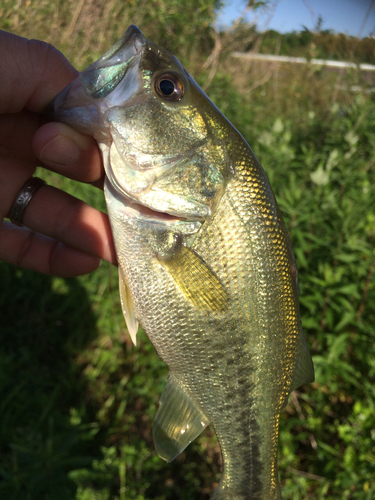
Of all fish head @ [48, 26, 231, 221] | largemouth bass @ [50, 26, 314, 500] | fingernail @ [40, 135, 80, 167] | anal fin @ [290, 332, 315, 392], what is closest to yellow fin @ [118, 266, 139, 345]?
largemouth bass @ [50, 26, 314, 500]

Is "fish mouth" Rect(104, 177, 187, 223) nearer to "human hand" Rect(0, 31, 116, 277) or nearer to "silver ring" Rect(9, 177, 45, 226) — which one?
"human hand" Rect(0, 31, 116, 277)

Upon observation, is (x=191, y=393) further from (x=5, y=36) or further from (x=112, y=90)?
(x=5, y=36)

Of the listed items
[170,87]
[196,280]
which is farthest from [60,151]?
[196,280]

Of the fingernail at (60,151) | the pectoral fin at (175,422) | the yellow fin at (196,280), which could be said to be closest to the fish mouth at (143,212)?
the yellow fin at (196,280)

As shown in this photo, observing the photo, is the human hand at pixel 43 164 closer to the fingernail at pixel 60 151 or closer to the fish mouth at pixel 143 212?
the fingernail at pixel 60 151

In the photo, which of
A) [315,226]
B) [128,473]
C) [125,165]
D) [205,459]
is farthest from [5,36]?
[205,459]
